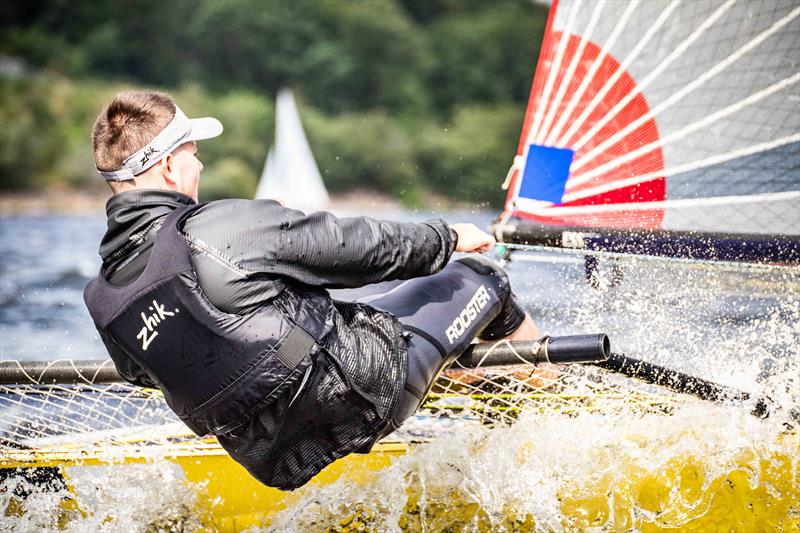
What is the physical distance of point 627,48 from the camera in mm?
2607

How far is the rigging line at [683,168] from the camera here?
7.88 ft

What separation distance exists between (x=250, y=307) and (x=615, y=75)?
5.07ft

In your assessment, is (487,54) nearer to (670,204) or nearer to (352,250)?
(670,204)

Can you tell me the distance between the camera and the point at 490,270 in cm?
197

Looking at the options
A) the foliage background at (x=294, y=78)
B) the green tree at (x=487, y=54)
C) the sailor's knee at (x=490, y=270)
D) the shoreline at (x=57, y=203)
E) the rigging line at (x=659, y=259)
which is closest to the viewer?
the sailor's knee at (x=490, y=270)

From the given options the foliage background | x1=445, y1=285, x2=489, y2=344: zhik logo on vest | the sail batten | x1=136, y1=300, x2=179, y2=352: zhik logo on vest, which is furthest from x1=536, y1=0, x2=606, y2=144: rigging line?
the foliage background

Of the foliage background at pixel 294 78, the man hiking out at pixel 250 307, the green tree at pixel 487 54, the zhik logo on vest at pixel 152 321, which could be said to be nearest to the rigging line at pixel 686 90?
the man hiking out at pixel 250 307

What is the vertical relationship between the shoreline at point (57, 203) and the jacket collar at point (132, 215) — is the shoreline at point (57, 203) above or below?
below

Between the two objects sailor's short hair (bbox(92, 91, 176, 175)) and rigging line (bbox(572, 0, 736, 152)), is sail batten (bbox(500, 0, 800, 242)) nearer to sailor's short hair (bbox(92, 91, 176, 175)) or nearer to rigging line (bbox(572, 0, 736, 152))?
rigging line (bbox(572, 0, 736, 152))

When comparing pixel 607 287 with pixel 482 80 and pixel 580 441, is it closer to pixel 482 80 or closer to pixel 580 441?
pixel 580 441

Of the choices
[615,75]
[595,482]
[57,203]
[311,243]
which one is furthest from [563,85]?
[57,203]

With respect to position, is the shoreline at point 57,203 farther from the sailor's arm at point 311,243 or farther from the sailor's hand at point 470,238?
the sailor's arm at point 311,243

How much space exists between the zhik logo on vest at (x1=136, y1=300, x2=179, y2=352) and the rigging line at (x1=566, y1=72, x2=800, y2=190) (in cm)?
149

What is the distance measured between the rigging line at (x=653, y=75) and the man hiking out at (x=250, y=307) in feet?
3.33
